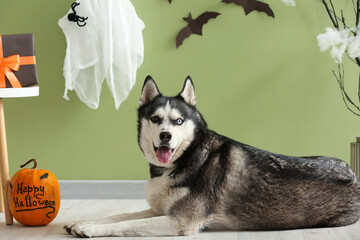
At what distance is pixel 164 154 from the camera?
2596 mm

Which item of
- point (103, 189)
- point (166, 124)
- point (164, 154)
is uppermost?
point (166, 124)

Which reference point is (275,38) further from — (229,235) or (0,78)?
(0,78)

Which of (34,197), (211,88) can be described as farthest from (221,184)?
(211,88)

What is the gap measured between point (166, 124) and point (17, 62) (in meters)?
0.94

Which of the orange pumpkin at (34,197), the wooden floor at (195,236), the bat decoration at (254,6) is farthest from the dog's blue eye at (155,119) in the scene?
the bat decoration at (254,6)

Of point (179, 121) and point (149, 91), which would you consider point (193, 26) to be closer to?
point (149, 91)

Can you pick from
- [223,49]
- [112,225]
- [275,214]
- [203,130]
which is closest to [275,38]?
[223,49]

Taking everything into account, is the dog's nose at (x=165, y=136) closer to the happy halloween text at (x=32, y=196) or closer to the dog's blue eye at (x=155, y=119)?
the dog's blue eye at (x=155, y=119)

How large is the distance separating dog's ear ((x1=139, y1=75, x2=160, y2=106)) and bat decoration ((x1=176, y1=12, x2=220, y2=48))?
0.93 metres

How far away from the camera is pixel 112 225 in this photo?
253cm

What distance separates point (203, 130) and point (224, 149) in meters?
0.14

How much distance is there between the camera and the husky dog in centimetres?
257

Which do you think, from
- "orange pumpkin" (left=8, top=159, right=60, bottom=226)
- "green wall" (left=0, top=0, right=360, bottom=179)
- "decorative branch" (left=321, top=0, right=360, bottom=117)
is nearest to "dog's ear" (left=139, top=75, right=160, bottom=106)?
"orange pumpkin" (left=8, top=159, right=60, bottom=226)

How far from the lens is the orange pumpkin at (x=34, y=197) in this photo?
2.79 metres
